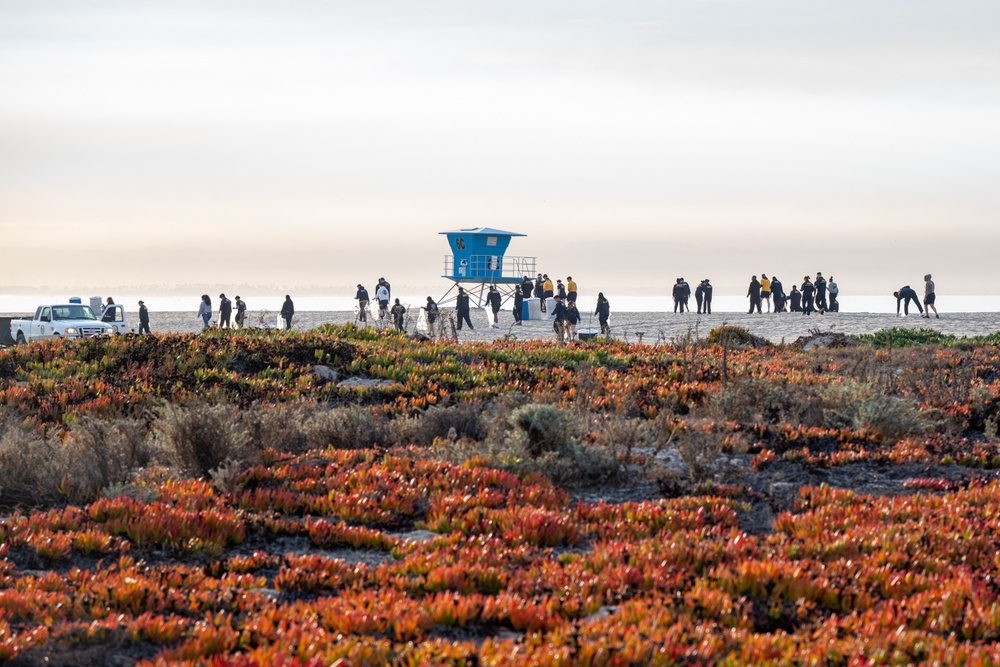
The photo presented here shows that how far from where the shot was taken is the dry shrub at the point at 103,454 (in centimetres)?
873

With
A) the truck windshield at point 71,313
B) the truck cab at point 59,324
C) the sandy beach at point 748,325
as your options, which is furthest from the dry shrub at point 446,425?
the truck windshield at point 71,313

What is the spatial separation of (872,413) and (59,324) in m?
28.4

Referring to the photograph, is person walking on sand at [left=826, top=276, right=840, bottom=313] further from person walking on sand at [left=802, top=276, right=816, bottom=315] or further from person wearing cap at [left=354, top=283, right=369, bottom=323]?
person wearing cap at [left=354, top=283, right=369, bottom=323]

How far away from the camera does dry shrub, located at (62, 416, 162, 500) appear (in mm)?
8727

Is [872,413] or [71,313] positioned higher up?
[71,313]

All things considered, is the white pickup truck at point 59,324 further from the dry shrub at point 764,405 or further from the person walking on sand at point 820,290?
the person walking on sand at point 820,290

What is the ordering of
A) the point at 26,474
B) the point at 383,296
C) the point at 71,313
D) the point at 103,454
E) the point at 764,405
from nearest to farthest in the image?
1. the point at 26,474
2. the point at 103,454
3. the point at 764,405
4. the point at 71,313
5. the point at 383,296

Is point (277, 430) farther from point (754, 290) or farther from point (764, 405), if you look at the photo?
point (754, 290)

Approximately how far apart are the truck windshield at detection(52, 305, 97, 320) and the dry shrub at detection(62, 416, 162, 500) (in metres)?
25.0

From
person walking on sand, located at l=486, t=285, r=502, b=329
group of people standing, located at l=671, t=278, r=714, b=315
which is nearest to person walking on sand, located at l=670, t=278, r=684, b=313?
group of people standing, located at l=671, t=278, r=714, b=315

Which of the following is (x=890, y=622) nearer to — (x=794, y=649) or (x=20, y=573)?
(x=794, y=649)

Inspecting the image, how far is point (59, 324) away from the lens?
3284 centimetres

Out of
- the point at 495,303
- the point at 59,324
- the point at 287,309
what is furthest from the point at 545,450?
the point at 495,303

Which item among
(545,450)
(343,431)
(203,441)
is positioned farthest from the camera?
(343,431)
